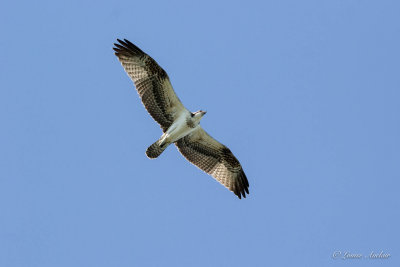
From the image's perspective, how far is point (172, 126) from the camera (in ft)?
54.2

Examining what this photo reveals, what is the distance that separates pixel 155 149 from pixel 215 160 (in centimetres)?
182

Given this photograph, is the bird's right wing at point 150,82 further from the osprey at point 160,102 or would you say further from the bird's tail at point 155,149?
the bird's tail at point 155,149

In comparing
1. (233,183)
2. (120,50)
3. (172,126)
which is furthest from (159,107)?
(233,183)

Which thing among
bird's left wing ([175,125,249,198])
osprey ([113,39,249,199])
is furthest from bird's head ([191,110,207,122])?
bird's left wing ([175,125,249,198])

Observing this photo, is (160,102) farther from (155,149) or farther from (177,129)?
(155,149)

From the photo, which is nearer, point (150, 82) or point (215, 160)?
point (150, 82)

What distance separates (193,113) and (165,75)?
3.58ft

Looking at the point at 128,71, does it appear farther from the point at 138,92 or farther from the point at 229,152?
the point at 229,152

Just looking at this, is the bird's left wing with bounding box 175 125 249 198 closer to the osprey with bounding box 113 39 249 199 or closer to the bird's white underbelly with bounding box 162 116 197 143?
the osprey with bounding box 113 39 249 199

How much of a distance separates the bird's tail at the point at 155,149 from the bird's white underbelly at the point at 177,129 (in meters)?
0.17

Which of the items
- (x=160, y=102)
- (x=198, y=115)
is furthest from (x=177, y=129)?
(x=160, y=102)

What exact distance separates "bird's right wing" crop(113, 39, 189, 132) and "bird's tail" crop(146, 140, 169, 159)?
0.53 meters

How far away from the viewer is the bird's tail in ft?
54.2

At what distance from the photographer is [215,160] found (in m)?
17.7
